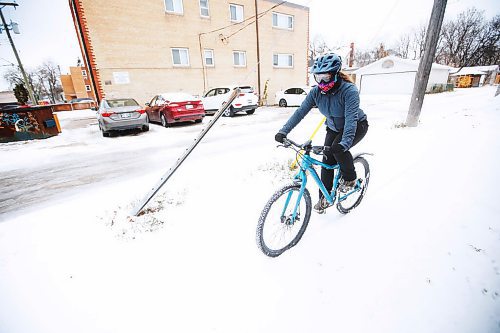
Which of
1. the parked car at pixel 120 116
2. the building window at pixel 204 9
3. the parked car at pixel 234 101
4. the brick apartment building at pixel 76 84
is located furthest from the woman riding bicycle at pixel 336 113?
the brick apartment building at pixel 76 84

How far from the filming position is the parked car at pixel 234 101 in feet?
43.1

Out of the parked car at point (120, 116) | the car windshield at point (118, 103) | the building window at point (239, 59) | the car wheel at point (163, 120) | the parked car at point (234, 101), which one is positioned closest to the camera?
the parked car at point (120, 116)

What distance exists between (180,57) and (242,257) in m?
17.2

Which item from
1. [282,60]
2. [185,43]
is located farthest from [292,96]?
[185,43]

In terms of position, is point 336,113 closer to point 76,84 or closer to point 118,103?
point 118,103

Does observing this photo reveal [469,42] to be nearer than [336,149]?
No

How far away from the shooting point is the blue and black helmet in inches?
89.1

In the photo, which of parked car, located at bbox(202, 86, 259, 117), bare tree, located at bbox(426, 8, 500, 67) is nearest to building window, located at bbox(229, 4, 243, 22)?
parked car, located at bbox(202, 86, 259, 117)

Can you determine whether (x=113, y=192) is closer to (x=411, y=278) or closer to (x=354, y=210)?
(x=354, y=210)

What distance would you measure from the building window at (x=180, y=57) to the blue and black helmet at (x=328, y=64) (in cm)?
1638

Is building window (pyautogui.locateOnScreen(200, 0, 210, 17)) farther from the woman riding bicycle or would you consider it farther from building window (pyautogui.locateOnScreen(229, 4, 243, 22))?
the woman riding bicycle

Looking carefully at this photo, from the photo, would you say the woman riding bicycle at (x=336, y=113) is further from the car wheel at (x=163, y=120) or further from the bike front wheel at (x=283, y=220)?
the car wheel at (x=163, y=120)

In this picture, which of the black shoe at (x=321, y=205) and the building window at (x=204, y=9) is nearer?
the black shoe at (x=321, y=205)

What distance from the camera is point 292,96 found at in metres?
17.6
